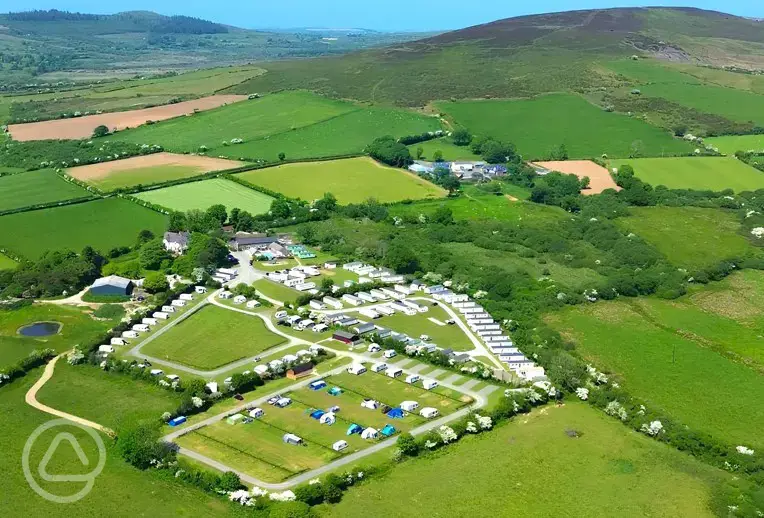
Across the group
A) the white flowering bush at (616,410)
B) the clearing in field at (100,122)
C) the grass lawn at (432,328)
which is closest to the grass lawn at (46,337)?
the grass lawn at (432,328)

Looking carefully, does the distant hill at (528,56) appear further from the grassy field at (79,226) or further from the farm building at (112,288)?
the farm building at (112,288)

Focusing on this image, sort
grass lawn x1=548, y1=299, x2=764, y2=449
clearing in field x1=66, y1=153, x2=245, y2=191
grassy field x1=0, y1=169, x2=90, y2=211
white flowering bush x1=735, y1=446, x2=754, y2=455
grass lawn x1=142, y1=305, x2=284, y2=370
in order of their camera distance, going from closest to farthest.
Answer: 1. white flowering bush x1=735, y1=446, x2=754, y2=455
2. grass lawn x1=548, y1=299, x2=764, y2=449
3. grass lawn x1=142, y1=305, x2=284, y2=370
4. grassy field x1=0, y1=169, x2=90, y2=211
5. clearing in field x1=66, y1=153, x2=245, y2=191

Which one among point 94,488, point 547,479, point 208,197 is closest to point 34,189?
point 208,197

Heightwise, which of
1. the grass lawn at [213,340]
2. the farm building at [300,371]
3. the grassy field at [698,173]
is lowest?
Answer: the grass lawn at [213,340]

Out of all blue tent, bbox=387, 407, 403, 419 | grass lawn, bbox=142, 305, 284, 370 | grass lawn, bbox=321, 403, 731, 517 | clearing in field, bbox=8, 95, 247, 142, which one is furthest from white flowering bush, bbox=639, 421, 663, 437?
clearing in field, bbox=8, 95, 247, 142

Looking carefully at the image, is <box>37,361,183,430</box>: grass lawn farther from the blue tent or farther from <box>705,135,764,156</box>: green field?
<box>705,135,764,156</box>: green field

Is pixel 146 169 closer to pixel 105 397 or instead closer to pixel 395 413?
pixel 105 397
